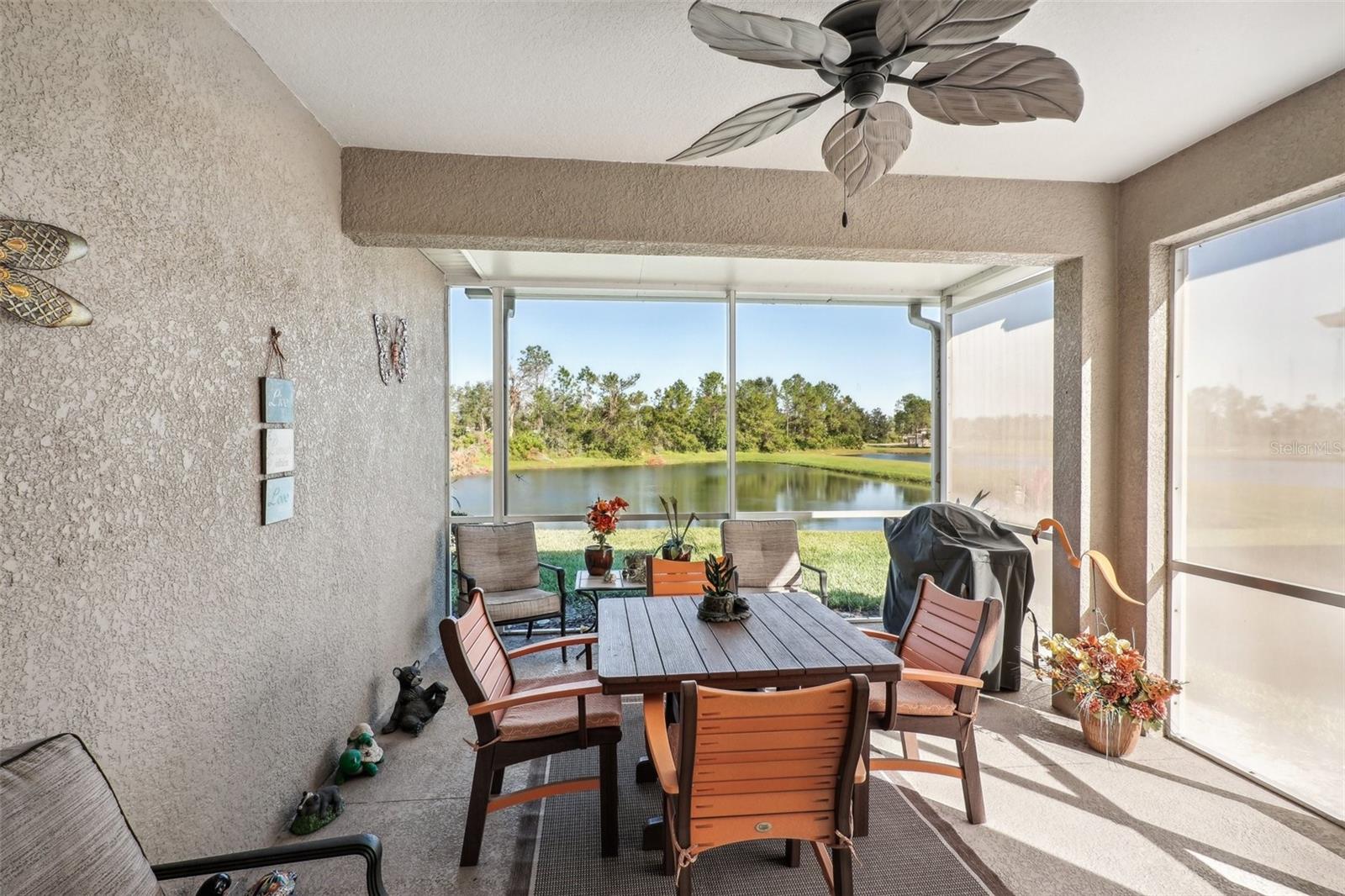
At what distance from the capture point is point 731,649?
232 centimetres

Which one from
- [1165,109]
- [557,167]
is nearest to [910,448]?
[1165,109]

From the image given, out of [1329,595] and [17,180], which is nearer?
[17,180]

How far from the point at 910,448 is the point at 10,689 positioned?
544cm

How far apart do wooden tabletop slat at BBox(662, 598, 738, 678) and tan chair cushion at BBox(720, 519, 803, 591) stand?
1.53m

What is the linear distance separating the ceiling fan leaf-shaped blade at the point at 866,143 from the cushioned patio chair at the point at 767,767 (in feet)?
4.92

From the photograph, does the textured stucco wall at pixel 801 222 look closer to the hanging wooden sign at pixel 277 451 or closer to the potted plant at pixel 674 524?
the hanging wooden sign at pixel 277 451

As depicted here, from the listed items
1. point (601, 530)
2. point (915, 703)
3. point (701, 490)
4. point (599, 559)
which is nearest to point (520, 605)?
point (599, 559)

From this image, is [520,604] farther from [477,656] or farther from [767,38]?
[767,38]

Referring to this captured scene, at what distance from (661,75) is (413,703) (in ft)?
10.5

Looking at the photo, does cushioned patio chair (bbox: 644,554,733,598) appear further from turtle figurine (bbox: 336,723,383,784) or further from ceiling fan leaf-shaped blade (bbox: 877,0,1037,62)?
ceiling fan leaf-shaped blade (bbox: 877,0,1037,62)

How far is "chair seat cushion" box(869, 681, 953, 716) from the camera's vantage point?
2398mm

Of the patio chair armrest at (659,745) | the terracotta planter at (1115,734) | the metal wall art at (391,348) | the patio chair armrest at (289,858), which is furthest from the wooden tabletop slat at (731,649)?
the metal wall art at (391,348)

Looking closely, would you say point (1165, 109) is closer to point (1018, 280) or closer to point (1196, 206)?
point (1196, 206)

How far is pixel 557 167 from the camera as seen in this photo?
9.57ft
